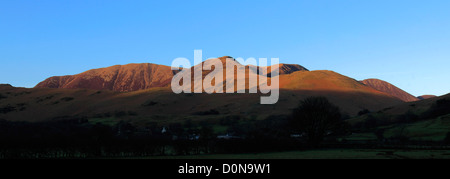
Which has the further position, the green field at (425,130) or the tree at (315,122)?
the green field at (425,130)

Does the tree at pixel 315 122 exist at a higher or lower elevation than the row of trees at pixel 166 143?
higher

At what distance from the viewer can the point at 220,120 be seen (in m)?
173

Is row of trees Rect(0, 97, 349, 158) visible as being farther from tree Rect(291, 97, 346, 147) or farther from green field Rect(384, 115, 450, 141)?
green field Rect(384, 115, 450, 141)

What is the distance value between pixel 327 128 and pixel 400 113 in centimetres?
7536

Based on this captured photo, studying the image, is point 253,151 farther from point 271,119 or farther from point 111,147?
point 271,119

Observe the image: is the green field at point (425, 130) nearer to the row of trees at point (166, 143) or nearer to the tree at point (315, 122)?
the row of trees at point (166, 143)

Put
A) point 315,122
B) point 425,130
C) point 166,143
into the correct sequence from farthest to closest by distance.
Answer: point 425,130 < point 315,122 < point 166,143

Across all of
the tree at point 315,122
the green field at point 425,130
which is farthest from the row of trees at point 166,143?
the green field at point 425,130

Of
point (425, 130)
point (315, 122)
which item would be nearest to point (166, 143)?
point (315, 122)

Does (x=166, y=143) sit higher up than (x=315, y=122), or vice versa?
(x=315, y=122)

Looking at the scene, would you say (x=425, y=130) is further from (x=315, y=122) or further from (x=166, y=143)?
(x=166, y=143)
